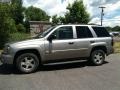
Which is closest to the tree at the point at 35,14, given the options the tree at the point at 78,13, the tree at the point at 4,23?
the tree at the point at 78,13

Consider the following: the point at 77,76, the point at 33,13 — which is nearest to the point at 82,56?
the point at 77,76

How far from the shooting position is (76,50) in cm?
1265

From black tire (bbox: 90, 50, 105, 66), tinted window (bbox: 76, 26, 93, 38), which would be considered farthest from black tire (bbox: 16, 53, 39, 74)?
black tire (bbox: 90, 50, 105, 66)

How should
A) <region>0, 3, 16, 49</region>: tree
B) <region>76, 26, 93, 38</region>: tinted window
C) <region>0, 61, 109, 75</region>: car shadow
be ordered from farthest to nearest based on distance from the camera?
<region>0, 3, 16, 49</region>: tree, <region>76, 26, 93, 38</region>: tinted window, <region>0, 61, 109, 75</region>: car shadow

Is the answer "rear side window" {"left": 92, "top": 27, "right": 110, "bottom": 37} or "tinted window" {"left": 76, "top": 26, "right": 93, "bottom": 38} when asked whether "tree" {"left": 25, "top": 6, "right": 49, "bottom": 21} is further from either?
"tinted window" {"left": 76, "top": 26, "right": 93, "bottom": 38}

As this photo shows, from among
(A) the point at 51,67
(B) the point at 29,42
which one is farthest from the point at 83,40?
(B) the point at 29,42

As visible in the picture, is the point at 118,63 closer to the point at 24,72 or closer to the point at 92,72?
the point at 92,72

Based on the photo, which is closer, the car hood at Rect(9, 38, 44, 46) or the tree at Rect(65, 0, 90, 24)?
the car hood at Rect(9, 38, 44, 46)

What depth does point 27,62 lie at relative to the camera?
1176 centimetres

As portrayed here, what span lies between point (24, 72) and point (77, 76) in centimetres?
205

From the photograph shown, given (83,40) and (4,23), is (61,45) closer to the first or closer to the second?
(83,40)

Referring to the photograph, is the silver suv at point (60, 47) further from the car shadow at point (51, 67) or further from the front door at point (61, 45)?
the car shadow at point (51, 67)

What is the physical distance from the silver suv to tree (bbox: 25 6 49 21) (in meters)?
94.2

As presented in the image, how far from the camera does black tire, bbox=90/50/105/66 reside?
1333cm
